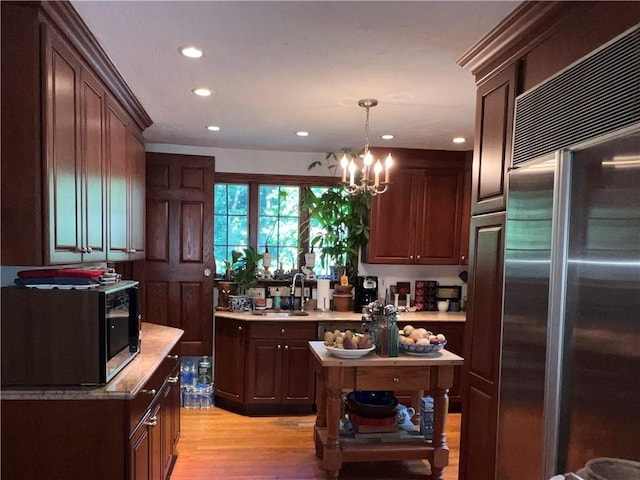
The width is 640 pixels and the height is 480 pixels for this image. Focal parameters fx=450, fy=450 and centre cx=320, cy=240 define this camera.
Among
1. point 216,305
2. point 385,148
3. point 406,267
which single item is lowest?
point 216,305

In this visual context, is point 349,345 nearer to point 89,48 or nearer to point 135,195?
point 135,195

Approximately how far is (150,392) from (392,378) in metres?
1.43

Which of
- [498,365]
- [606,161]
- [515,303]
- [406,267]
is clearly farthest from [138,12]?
[406,267]

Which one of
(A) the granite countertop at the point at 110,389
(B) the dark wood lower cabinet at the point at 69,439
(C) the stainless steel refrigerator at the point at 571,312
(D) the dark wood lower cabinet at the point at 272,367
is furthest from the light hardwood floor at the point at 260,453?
(C) the stainless steel refrigerator at the point at 571,312

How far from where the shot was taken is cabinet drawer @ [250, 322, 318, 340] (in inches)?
158

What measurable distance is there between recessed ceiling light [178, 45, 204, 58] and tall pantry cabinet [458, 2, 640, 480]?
4.16 ft

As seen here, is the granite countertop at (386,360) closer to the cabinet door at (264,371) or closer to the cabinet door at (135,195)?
the cabinet door at (264,371)

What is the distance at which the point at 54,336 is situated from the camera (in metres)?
1.89

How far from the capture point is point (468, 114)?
3129 mm

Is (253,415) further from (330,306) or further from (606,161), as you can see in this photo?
(606,161)

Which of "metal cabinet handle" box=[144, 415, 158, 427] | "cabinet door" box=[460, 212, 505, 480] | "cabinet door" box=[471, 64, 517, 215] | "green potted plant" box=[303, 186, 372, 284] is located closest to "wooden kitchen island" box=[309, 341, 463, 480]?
"cabinet door" box=[460, 212, 505, 480]

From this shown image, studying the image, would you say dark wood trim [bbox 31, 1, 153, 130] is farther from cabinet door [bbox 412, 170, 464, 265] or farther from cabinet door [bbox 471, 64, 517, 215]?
cabinet door [bbox 412, 170, 464, 265]

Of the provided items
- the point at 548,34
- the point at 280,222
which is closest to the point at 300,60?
the point at 548,34

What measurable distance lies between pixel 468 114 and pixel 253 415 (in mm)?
3100
